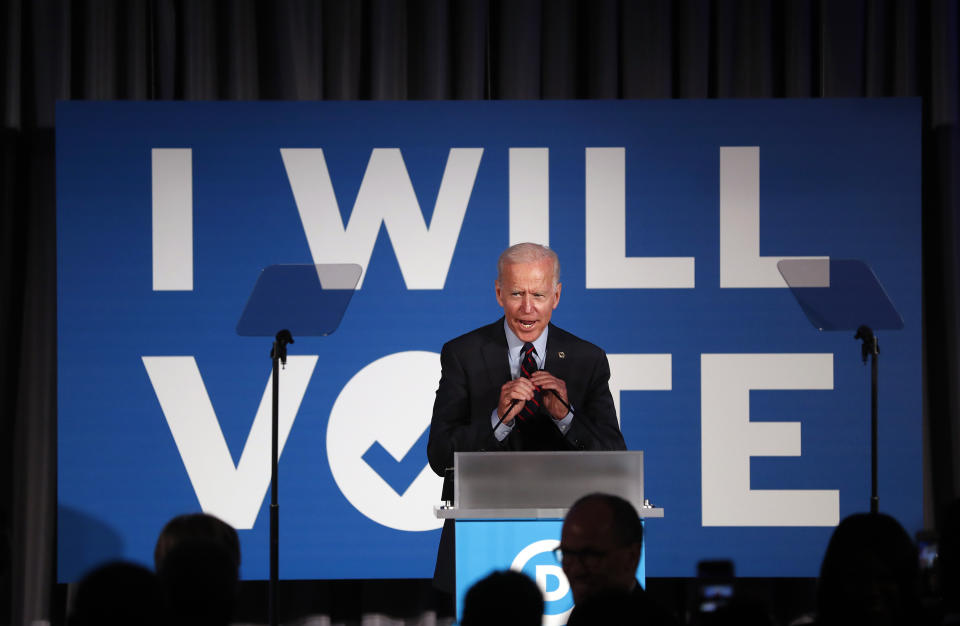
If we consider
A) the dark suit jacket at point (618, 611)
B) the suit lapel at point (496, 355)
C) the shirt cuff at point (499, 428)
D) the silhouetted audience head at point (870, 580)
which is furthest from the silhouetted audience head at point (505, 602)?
the suit lapel at point (496, 355)

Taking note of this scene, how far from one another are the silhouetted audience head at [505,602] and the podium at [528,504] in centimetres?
114

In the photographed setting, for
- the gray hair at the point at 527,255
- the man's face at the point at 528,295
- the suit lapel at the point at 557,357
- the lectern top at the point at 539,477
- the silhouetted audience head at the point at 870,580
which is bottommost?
the silhouetted audience head at the point at 870,580

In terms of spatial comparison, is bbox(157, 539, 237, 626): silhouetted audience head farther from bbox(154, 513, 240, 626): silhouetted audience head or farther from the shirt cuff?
the shirt cuff

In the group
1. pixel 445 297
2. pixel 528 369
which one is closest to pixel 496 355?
pixel 528 369

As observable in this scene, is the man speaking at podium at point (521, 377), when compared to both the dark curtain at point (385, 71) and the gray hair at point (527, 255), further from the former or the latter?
the dark curtain at point (385, 71)

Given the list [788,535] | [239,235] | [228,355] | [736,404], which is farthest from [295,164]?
[788,535]

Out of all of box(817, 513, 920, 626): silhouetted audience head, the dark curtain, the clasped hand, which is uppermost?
the dark curtain

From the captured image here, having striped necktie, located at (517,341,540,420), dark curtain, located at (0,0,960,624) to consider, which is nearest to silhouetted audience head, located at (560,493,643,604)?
striped necktie, located at (517,341,540,420)

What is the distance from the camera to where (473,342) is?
144 inches

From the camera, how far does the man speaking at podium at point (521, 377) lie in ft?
11.0

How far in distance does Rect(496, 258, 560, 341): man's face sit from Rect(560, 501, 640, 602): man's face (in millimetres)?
1537

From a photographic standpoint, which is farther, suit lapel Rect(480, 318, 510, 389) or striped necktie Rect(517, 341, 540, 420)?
suit lapel Rect(480, 318, 510, 389)

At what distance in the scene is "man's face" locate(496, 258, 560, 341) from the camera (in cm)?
360

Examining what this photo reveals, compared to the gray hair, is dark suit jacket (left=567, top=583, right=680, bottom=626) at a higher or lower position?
lower
